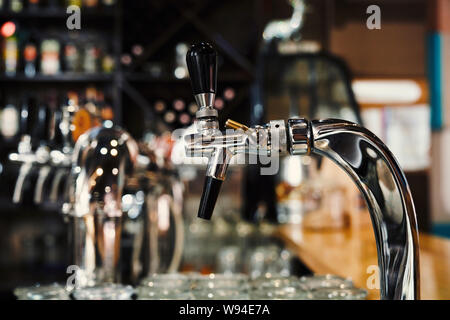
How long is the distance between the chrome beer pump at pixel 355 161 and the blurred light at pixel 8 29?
113 inches

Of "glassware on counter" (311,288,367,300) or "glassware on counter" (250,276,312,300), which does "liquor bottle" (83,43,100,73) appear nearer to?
"glassware on counter" (250,276,312,300)

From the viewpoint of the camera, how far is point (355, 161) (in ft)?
2.05

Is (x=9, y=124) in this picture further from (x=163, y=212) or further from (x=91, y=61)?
(x=163, y=212)

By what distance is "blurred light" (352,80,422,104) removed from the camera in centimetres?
299

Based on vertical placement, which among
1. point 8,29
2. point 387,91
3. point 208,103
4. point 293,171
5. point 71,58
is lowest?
point 293,171

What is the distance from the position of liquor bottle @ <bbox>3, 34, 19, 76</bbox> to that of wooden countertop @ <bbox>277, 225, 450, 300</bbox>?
186 cm

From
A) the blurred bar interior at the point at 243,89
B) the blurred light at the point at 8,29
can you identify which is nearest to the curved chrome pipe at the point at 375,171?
the blurred bar interior at the point at 243,89

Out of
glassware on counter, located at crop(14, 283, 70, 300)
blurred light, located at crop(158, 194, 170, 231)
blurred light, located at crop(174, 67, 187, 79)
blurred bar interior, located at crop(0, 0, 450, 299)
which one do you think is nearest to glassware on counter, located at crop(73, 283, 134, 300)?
glassware on counter, located at crop(14, 283, 70, 300)

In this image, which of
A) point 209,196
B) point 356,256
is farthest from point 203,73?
point 356,256

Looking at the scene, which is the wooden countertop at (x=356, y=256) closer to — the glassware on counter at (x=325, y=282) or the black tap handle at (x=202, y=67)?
the glassware on counter at (x=325, y=282)

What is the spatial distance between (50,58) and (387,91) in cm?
197

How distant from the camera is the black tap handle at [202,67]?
62 cm
